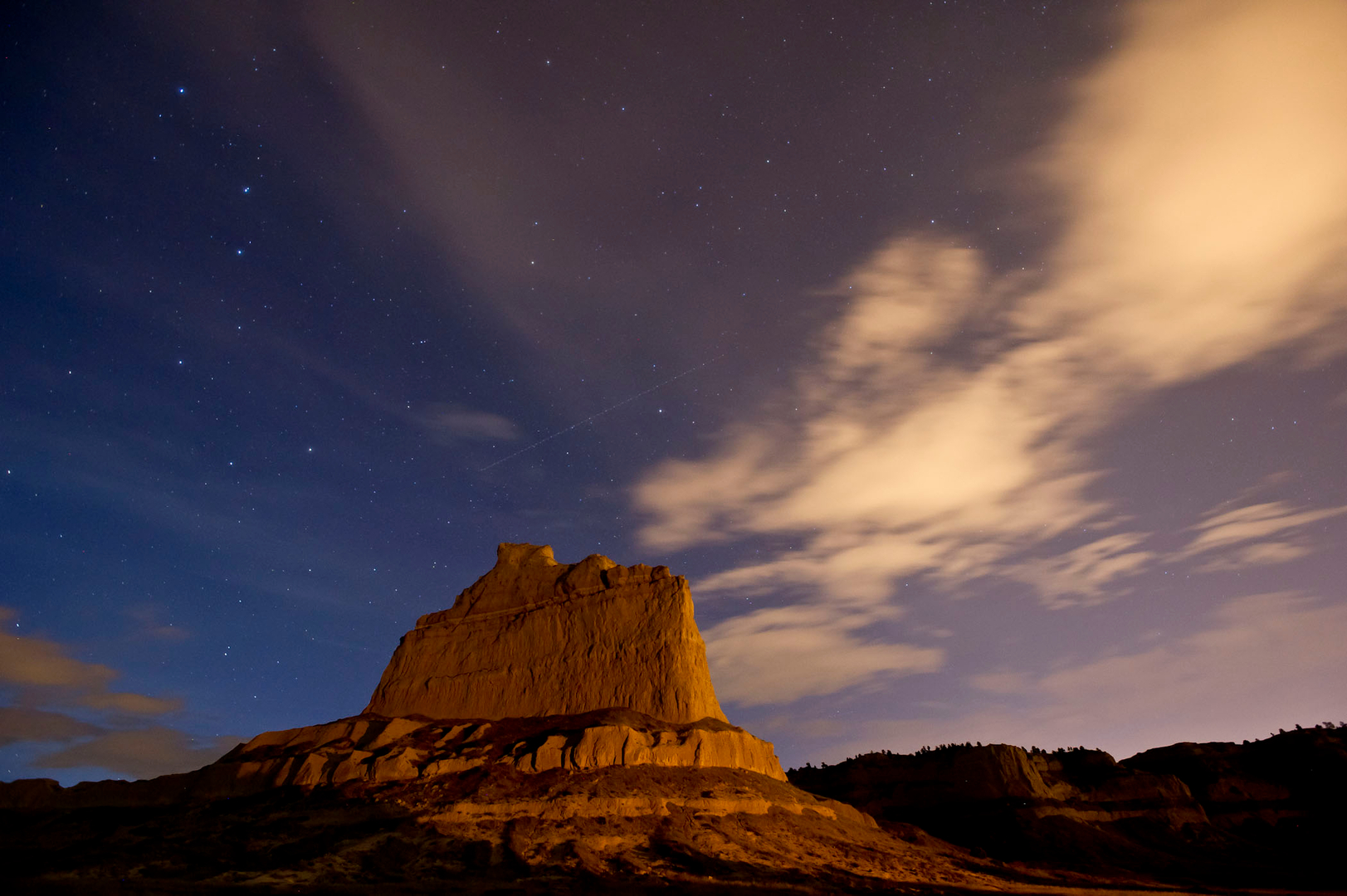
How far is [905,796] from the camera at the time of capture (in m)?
71.8

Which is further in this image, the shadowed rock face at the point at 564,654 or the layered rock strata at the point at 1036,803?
the layered rock strata at the point at 1036,803

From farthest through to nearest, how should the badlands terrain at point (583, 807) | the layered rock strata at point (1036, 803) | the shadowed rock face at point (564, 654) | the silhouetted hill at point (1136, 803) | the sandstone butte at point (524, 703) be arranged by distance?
the layered rock strata at point (1036, 803), the silhouetted hill at point (1136, 803), the shadowed rock face at point (564, 654), the sandstone butte at point (524, 703), the badlands terrain at point (583, 807)

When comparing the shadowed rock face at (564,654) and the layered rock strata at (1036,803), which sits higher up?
the shadowed rock face at (564,654)

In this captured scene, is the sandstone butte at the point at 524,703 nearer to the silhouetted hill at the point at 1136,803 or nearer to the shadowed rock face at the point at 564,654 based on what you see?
the shadowed rock face at the point at 564,654

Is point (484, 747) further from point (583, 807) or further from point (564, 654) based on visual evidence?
point (564, 654)

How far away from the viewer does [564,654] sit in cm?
4831

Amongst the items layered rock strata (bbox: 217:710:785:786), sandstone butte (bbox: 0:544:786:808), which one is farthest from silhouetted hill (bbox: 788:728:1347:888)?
sandstone butte (bbox: 0:544:786:808)

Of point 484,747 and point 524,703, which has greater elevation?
point 524,703

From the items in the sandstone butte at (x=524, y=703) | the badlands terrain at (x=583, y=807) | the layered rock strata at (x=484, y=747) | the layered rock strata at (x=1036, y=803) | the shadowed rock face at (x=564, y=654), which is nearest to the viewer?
the badlands terrain at (x=583, y=807)

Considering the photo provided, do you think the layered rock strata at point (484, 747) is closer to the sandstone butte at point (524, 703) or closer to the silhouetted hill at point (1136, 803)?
the sandstone butte at point (524, 703)

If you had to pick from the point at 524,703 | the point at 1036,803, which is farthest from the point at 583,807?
the point at 1036,803

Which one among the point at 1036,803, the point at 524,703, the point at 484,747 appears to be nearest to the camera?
the point at 484,747

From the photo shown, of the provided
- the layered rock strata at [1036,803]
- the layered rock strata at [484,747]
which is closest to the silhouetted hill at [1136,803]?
the layered rock strata at [1036,803]

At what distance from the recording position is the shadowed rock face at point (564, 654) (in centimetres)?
4584
